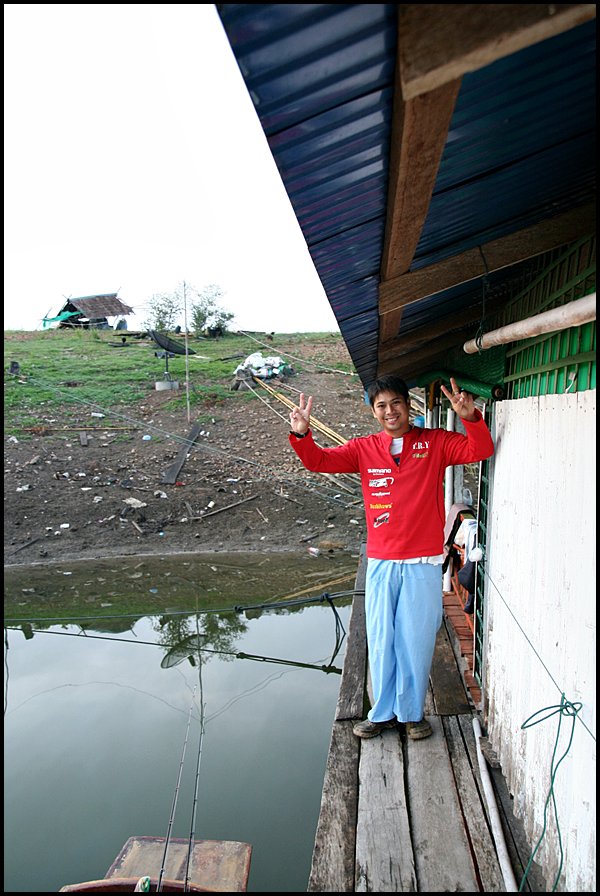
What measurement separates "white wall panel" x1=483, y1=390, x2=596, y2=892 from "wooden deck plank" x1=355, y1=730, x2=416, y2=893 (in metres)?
0.45

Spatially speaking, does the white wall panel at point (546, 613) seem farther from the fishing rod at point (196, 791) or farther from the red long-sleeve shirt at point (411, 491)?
the fishing rod at point (196, 791)

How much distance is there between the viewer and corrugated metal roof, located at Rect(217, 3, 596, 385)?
3.01 feet

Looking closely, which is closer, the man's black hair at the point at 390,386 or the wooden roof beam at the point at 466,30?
the wooden roof beam at the point at 466,30

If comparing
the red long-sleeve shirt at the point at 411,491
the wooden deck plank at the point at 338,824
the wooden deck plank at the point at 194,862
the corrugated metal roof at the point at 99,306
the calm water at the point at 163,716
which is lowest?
the calm water at the point at 163,716

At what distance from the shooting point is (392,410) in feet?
9.55

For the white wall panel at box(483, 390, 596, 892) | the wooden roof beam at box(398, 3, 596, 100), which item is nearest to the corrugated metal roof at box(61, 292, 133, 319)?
the white wall panel at box(483, 390, 596, 892)

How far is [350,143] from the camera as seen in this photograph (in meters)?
1.27

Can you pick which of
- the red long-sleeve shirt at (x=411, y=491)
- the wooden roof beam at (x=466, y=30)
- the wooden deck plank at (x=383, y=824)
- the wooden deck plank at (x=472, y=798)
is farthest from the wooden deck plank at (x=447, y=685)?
the wooden roof beam at (x=466, y=30)

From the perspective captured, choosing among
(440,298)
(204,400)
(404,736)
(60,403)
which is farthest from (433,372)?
(60,403)

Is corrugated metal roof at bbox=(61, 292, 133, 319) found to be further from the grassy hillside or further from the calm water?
the calm water

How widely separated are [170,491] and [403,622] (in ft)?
31.4

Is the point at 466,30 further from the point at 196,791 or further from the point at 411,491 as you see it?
the point at 196,791

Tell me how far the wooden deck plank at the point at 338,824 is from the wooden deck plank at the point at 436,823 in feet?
0.80

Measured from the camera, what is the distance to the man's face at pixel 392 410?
9.55 feet
